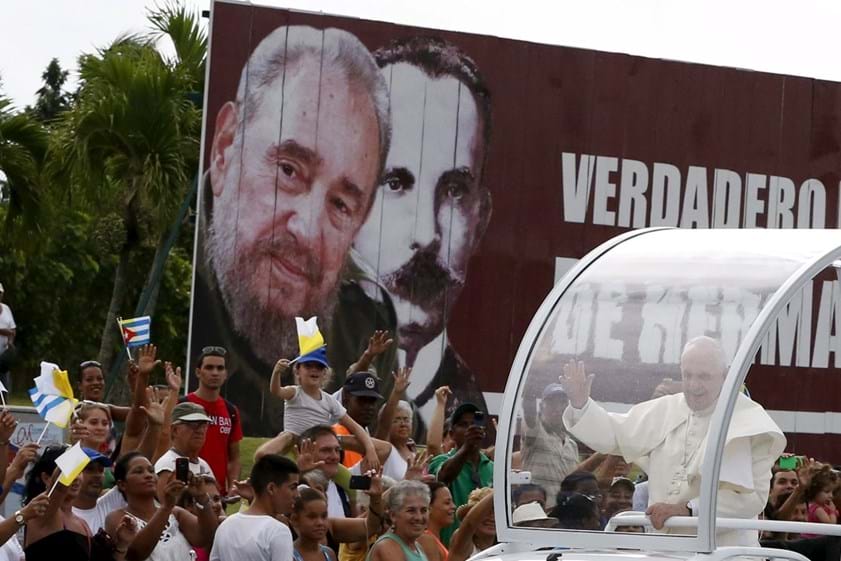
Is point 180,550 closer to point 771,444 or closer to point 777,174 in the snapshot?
point 771,444

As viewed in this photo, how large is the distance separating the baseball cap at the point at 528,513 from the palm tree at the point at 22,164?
12.3 meters

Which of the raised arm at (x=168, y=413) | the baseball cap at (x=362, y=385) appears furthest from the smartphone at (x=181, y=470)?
the baseball cap at (x=362, y=385)

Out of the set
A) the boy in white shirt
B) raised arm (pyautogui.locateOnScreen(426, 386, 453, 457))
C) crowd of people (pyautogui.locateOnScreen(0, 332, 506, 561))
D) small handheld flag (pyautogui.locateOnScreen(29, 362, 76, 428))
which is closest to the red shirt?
crowd of people (pyautogui.locateOnScreen(0, 332, 506, 561))

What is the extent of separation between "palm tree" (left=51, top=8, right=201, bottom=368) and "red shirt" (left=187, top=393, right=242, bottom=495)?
686 cm

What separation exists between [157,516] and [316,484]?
114cm

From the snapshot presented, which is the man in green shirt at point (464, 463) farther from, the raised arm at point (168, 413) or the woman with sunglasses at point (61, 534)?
the woman with sunglasses at point (61, 534)

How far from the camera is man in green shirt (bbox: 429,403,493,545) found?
1056 centimetres

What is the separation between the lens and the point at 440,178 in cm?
1541

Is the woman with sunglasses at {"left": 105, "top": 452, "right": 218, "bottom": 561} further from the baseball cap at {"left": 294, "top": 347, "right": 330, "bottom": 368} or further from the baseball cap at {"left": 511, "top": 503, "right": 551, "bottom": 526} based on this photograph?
the baseball cap at {"left": 294, "top": 347, "right": 330, "bottom": 368}

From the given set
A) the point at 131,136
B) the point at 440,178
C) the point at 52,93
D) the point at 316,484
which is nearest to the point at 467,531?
the point at 316,484

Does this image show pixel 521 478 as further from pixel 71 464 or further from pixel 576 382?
pixel 71 464

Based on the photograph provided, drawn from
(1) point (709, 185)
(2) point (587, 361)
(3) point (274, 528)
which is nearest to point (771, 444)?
(2) point (587, 361)

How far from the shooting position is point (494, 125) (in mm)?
15805

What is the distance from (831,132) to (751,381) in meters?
2.76
